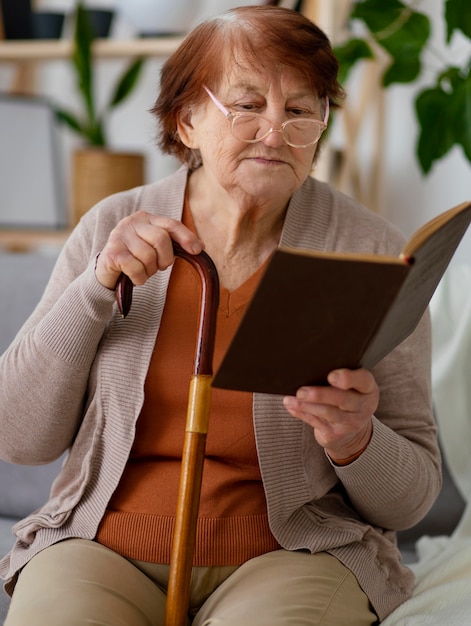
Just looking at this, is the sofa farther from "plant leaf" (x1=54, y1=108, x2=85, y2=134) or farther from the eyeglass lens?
"plant leaf" (x1=54, y1=108, x2=85, y2=134)

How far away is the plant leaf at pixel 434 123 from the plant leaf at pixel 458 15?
16 cm

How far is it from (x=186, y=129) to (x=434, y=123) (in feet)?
2.50

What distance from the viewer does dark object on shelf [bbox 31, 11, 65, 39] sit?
8.56 feet

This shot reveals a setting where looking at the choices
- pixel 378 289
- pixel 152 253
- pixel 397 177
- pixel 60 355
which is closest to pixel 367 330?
pixel 378 289

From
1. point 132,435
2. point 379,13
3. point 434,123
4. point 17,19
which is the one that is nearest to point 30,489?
point 132,435

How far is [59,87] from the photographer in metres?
2.82

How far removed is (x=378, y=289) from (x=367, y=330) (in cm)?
6

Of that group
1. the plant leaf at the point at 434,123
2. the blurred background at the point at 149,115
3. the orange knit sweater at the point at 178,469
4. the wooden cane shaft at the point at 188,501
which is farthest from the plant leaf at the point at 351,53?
the wooden cane shaft at the point at 188,501

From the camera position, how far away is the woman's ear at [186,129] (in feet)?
4.34

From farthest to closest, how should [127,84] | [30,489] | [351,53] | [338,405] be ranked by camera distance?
[127,84]
[351,53]
[30,489]
[338,405]

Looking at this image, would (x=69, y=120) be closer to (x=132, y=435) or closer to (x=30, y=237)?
(x=30, y=237)

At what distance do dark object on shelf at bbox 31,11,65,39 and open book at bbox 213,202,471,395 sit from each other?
1.90 meters

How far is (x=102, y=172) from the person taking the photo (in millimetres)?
2467

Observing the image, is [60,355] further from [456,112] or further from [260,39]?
[456,112]
